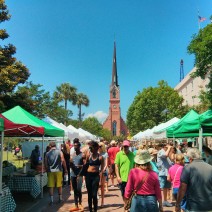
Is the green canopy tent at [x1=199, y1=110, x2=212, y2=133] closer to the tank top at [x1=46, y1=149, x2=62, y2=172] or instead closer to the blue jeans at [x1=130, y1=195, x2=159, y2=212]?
the blue jeans at [x1=130, y1=195, x2=159, y2=212]

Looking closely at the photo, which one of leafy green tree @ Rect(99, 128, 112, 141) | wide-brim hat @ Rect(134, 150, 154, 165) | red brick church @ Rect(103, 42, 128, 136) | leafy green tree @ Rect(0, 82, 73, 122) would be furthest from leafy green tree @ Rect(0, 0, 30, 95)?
red brick church @ Rect(103, 42, 128, 136)

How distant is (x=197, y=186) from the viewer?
4328 mm

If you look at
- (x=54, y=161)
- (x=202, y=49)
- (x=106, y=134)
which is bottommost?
(x=54, y=161)

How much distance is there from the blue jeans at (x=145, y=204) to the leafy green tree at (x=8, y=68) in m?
14.8

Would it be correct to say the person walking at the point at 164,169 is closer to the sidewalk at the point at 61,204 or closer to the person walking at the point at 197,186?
the sidewalk at the point at 61,204

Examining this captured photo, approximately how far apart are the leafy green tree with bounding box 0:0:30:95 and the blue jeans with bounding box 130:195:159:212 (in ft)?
48.5

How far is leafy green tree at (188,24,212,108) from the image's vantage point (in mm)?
18328

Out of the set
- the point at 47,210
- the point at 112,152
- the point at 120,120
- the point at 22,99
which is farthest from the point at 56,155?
the point at 120,120

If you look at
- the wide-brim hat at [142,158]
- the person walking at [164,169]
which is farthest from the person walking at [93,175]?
the wide-brim hat at [142,158]

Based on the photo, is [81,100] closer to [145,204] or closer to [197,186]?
[145,204]

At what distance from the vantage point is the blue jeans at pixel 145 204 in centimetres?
446

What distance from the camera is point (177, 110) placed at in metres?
50.8

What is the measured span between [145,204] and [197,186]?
2.50ft

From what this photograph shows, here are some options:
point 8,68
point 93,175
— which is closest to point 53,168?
point 93,175
